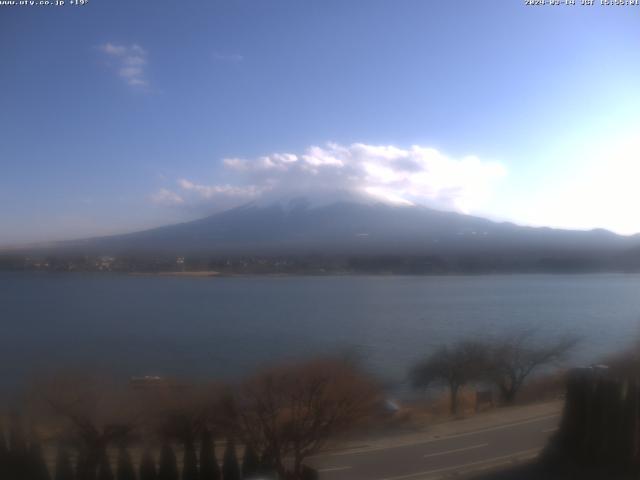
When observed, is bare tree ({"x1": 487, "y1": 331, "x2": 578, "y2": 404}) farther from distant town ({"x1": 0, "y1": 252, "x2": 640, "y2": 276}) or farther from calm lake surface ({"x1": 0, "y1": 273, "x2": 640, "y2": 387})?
distant town ({"x1": 0, "y1": 252, "x2": 640, "y2": 276})

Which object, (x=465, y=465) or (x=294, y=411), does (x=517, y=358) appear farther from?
(x=294, y=411)

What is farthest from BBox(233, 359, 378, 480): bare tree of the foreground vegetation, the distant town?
the distant town

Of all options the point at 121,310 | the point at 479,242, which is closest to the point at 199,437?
the point at 121,310

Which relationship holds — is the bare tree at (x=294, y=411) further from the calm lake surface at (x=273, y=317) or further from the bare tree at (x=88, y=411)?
the bare tree at (x=88, y=411)

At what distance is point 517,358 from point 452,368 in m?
0.96

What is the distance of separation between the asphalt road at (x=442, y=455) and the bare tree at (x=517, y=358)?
27.5 inches

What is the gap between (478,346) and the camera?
5.81m

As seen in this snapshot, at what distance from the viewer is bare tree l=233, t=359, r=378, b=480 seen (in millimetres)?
3895

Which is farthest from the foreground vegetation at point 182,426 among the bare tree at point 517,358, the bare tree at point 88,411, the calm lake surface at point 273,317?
the bare tree at point 517,358

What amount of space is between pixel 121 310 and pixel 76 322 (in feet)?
2.05

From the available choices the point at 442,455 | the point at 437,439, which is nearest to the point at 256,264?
the point at 437,439

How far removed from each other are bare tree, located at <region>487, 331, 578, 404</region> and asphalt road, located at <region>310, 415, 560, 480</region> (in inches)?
27.5

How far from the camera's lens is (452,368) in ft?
17.9

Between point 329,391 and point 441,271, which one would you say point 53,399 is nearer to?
point 329,391
